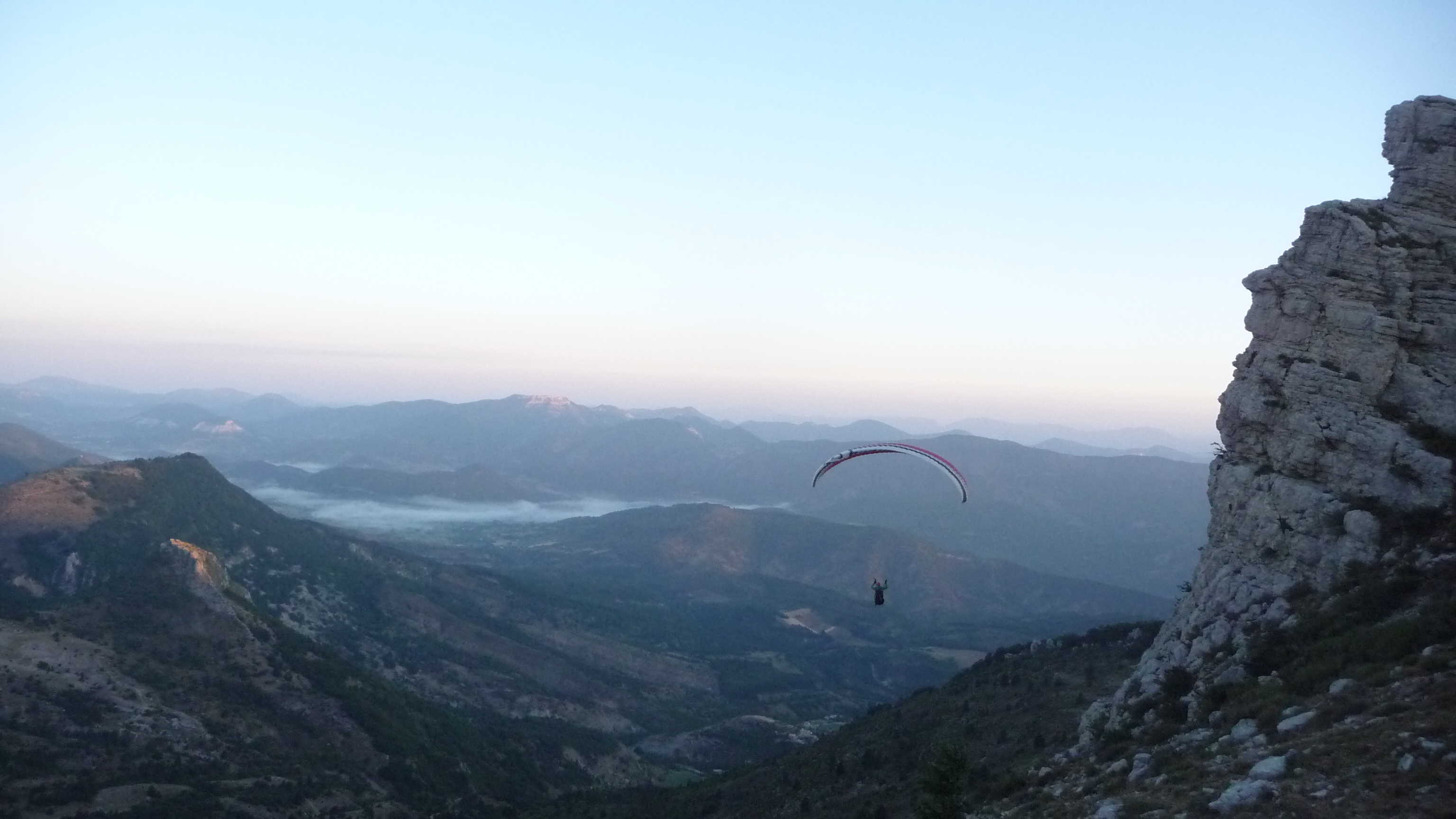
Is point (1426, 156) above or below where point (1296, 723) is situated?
above

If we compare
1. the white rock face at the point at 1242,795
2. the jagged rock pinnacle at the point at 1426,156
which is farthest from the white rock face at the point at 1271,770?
the jagged rock pinnacle at the point at 1426,156

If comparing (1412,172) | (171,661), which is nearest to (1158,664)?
(1412,172)

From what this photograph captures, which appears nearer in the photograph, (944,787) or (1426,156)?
(944,787)

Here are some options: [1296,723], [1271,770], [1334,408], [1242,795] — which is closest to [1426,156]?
[1334,408]

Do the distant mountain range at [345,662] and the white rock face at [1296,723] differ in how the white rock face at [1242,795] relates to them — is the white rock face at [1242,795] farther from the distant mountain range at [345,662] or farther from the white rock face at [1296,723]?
the distant mountain range at [345,662]

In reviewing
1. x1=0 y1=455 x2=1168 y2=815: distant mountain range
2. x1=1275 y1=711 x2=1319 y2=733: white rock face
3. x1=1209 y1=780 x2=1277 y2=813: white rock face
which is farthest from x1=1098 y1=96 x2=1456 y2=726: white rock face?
x1=0 y1=455 x2=1168 y2=815: distant mountain range

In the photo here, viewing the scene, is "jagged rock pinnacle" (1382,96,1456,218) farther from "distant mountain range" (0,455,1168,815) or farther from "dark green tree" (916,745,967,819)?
"distant mountain range" (0,455,1168,815)

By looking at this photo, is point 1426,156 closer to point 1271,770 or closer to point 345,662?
point 1271,770

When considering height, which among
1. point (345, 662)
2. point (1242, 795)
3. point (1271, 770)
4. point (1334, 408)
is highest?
point (1334, 408)

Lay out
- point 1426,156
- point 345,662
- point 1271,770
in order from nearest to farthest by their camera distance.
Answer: point 1271,770 < point 1426,156 < point 345,662

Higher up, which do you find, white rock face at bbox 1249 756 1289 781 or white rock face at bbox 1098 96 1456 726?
white rock face at bbox 1098 96 1456 726
